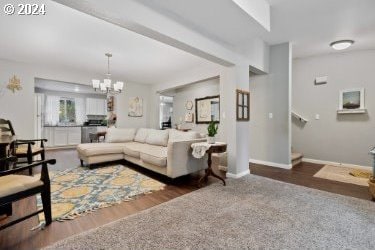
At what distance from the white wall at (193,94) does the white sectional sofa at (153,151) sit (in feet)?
6.16

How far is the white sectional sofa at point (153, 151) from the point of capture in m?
2.94

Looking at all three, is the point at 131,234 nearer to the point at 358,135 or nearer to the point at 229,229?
the point at 229,229

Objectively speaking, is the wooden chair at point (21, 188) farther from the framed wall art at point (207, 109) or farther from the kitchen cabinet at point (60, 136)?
the kitchen cabinet at point (60, 136)

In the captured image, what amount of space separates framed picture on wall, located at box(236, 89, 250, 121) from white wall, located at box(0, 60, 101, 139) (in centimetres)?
478

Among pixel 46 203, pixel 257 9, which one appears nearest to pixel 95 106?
pixel 46 203

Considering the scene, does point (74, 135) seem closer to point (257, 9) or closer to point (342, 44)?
point (257, 9)

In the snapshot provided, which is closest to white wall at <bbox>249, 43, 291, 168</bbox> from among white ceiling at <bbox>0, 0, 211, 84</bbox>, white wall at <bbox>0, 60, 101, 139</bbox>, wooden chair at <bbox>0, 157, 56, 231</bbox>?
white ceiling at <bbox>0, 0, 211, 84</bbox>

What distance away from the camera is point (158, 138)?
4207mm

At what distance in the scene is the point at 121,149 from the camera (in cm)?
419

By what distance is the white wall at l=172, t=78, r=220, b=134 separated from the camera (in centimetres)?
560

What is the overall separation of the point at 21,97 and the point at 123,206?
13.6 feet

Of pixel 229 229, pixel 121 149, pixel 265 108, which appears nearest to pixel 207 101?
pixel 265 108

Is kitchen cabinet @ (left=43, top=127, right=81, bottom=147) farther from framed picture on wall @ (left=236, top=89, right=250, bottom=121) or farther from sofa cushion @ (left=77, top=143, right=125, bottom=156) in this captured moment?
framed picture on wall @ (left=236, top=89, right=250, bottom=121)

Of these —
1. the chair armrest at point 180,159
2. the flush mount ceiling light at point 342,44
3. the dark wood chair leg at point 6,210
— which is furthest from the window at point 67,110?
the flush mount ceiling light at point 342,44
